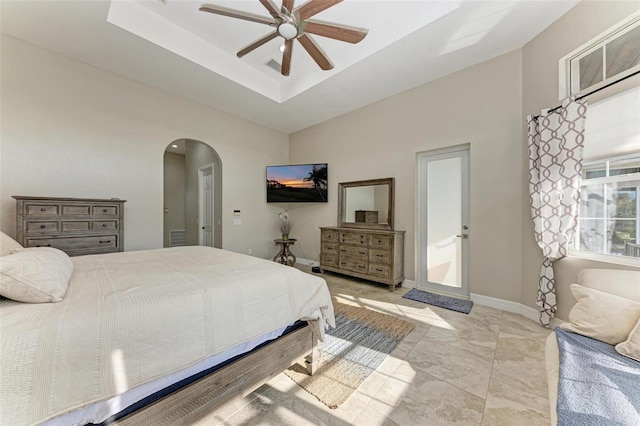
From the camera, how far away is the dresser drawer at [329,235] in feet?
14.4

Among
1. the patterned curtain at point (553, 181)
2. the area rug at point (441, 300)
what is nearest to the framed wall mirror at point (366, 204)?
the area rug at point (441, 300)

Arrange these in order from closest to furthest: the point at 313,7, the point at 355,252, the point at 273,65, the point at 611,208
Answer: the point at 313,7 → the point at 611,208 → the point at 273,65 → the point at 355,252

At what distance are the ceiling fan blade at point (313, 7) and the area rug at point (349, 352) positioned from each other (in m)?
2.76

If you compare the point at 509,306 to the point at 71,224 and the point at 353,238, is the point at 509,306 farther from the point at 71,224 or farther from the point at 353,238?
the point at 71,224

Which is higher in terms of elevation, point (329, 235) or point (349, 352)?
point (329, 235)

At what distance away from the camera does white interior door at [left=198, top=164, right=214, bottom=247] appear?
5152mm

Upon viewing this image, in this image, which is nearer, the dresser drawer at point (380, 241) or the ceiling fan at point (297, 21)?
the ceiling fan at point (297, 21)

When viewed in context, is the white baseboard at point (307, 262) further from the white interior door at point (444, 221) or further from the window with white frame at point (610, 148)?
the window with white frame at point (610, 148)

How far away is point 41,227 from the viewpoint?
2490 mm

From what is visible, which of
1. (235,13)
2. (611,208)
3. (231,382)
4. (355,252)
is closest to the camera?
(231,382)

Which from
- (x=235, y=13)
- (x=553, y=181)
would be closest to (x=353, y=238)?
(x=553, y=181)

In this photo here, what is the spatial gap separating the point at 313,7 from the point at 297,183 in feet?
11.3

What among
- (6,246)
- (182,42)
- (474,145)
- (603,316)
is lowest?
(603,316)

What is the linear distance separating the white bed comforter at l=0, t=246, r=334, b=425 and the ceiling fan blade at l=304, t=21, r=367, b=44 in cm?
210
